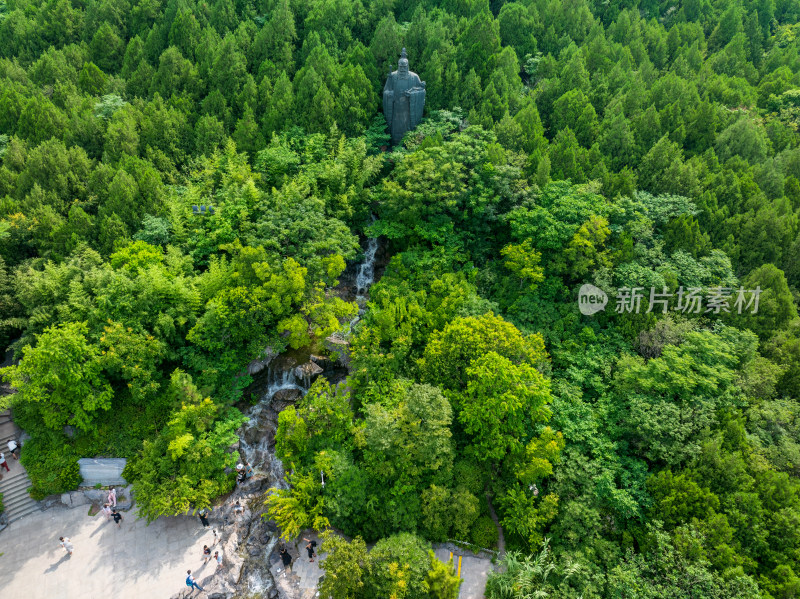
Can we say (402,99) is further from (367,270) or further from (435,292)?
(435,292)

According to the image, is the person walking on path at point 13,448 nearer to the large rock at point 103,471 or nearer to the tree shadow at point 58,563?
the large rock at point 103,471

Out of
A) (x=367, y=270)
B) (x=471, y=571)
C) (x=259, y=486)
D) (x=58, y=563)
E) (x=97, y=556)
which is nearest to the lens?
(x=471, y=571)

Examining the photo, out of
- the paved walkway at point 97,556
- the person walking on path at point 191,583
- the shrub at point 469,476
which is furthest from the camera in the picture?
the shrub at point 469,476

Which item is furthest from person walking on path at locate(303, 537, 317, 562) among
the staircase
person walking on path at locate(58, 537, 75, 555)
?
the staircase

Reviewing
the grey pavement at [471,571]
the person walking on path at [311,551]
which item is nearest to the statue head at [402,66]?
the person walking on path at [311,551]

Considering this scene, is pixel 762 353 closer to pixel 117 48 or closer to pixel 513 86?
pixel 513 86

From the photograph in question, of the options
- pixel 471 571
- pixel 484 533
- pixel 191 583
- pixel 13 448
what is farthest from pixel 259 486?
pixel 13 448

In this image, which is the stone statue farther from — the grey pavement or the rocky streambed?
the grey pavement
